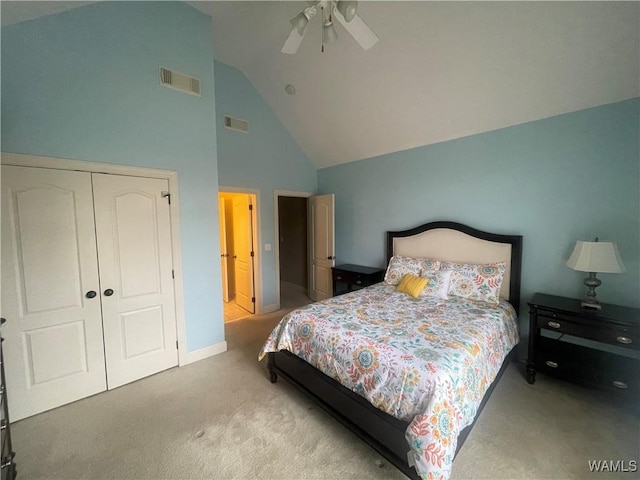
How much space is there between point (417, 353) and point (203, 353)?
244cm

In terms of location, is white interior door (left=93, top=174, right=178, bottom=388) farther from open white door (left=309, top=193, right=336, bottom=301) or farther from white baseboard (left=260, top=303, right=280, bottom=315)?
open white door (left=309, top=193, right=336, bottom=301)

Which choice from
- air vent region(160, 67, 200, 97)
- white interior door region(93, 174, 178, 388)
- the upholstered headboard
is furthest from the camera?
the upholstered headboard

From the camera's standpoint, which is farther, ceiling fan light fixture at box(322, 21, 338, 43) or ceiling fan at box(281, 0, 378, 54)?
ceiling fan light fixture at box(322, 21, 338, 43)

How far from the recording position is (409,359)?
1.64 m

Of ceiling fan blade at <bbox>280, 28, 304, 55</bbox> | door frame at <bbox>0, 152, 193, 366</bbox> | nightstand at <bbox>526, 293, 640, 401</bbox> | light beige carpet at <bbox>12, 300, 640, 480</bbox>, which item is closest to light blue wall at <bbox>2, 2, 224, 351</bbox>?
door frame at <bbox>0, 152, 193, 366</bbox>

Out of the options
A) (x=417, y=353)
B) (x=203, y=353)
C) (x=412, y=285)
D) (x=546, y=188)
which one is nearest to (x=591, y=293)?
(x=546, y=188)

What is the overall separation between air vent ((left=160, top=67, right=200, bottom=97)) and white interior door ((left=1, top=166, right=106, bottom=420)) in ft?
3.87

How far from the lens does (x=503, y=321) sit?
2.43 metres

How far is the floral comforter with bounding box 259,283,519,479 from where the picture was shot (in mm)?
1436

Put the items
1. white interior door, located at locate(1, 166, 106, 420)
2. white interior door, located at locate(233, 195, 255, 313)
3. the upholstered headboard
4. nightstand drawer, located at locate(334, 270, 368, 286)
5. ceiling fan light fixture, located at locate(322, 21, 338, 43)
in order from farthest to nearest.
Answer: white interior door, located at locate(233, 195, 255, 313) < nightstand drawer, located at locate(334, 270, 368, 286) < the upholstered headboard < white interior door, located at locate(1, 166, 106, 420) < ceiling fan light fixture, located at locate(322, 21, 338, 43)

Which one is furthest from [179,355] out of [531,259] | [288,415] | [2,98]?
[531,259]

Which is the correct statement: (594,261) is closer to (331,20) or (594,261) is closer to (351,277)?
(351,277)

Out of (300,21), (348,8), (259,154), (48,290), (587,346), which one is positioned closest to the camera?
(348,8)

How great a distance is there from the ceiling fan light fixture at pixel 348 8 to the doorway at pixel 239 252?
284 centimetres
